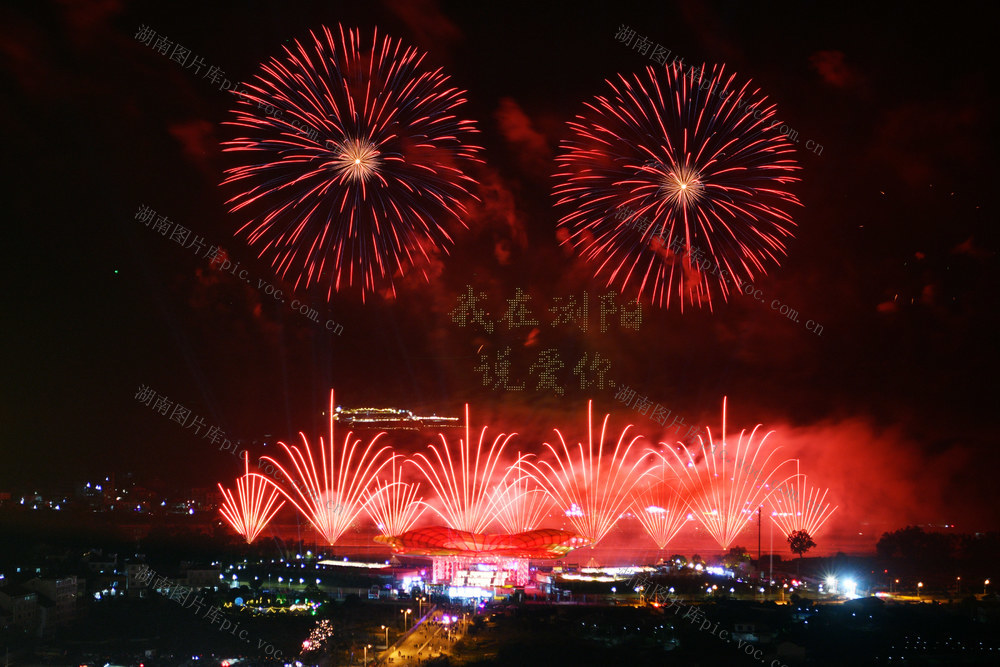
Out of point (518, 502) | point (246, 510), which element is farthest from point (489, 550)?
point (246, 510)

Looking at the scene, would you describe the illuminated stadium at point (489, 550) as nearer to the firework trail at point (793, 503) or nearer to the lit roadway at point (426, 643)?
the lit roadway at point (426, 643)

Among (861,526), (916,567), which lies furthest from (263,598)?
(861,526)

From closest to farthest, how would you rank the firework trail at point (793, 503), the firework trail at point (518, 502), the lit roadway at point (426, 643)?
the lit roadway at point (426, 643) → the firework trail at point (518, 502) → the firework trail at point (793, 503)

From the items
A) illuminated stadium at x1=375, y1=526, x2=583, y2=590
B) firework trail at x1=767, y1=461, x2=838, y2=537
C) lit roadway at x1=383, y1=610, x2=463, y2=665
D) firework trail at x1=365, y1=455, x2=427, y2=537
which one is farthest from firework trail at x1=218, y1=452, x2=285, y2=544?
firework trail at x1=767, y1=461, x2=838, y2=537

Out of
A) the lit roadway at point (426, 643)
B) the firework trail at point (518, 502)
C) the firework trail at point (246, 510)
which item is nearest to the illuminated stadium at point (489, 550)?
the firework trail at point (518, 502)

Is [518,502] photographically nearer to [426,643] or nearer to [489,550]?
[489,550]
